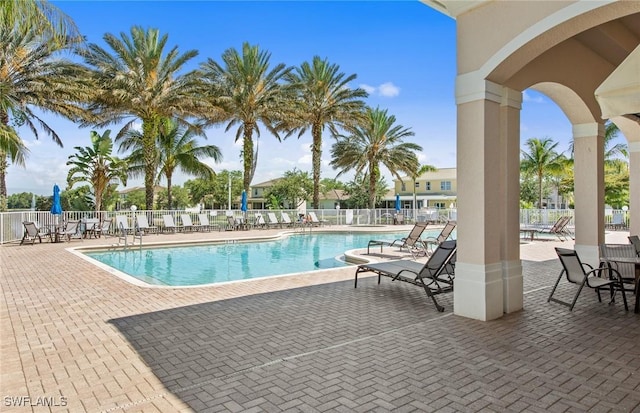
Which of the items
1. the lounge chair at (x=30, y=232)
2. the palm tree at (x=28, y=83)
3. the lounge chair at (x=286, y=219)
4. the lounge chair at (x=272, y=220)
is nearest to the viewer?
the lounge chair at (x=30, y=232)

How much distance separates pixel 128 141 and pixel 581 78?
88.0 feet

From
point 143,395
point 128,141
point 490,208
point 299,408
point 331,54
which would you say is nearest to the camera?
point 299,408

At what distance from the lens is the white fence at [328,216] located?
15.6 meters

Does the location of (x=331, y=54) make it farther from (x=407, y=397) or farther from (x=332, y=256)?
(x=407, y=397)

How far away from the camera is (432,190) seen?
52875 mm

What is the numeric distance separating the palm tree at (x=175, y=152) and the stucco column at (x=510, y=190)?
2417 cm

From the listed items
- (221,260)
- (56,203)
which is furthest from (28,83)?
(221,260)

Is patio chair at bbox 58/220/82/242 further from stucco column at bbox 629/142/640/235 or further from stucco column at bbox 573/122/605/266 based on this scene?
stucco column at bbox 629/142/640/235

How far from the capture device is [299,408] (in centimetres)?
298

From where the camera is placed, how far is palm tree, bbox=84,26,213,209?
19516 mm

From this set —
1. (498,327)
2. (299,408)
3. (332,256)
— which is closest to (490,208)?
(498,327)

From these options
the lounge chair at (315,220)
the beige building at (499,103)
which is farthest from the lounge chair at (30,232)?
the beige building at (499,103)

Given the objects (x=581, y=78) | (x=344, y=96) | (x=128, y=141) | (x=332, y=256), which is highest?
(x=344, y=96)

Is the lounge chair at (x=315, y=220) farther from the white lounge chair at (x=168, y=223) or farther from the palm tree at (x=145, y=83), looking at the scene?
the palm tree at (x=145, y=83)
